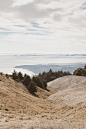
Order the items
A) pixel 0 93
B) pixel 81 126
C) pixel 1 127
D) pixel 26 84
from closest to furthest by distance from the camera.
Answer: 1. pixel 1 127
2. pixel 81 126
3. pixel 0 93
4. pixel 26 84

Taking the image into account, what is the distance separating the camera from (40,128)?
36.0 feet

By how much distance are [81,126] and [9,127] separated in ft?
25.8

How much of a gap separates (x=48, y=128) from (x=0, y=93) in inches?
609

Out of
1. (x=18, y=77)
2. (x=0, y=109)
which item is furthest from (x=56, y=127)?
(x=18, y=77)

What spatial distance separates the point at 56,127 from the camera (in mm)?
11570

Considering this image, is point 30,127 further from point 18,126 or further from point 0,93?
point 0,93

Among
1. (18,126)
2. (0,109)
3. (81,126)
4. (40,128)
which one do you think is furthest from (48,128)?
(0,109)

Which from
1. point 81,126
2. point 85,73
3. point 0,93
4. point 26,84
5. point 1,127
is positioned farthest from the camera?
point 85,73

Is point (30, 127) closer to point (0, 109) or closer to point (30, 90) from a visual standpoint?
point (0, 109)

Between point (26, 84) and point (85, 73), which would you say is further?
point (85, 73)

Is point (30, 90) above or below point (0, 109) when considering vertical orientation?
below

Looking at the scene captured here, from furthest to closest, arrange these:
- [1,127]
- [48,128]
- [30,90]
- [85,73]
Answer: [85,73] < [30,90] < [48,128] < [1,127]

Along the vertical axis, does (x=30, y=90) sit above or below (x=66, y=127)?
below

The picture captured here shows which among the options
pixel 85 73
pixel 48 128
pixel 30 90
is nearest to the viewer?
pixel 48 128
